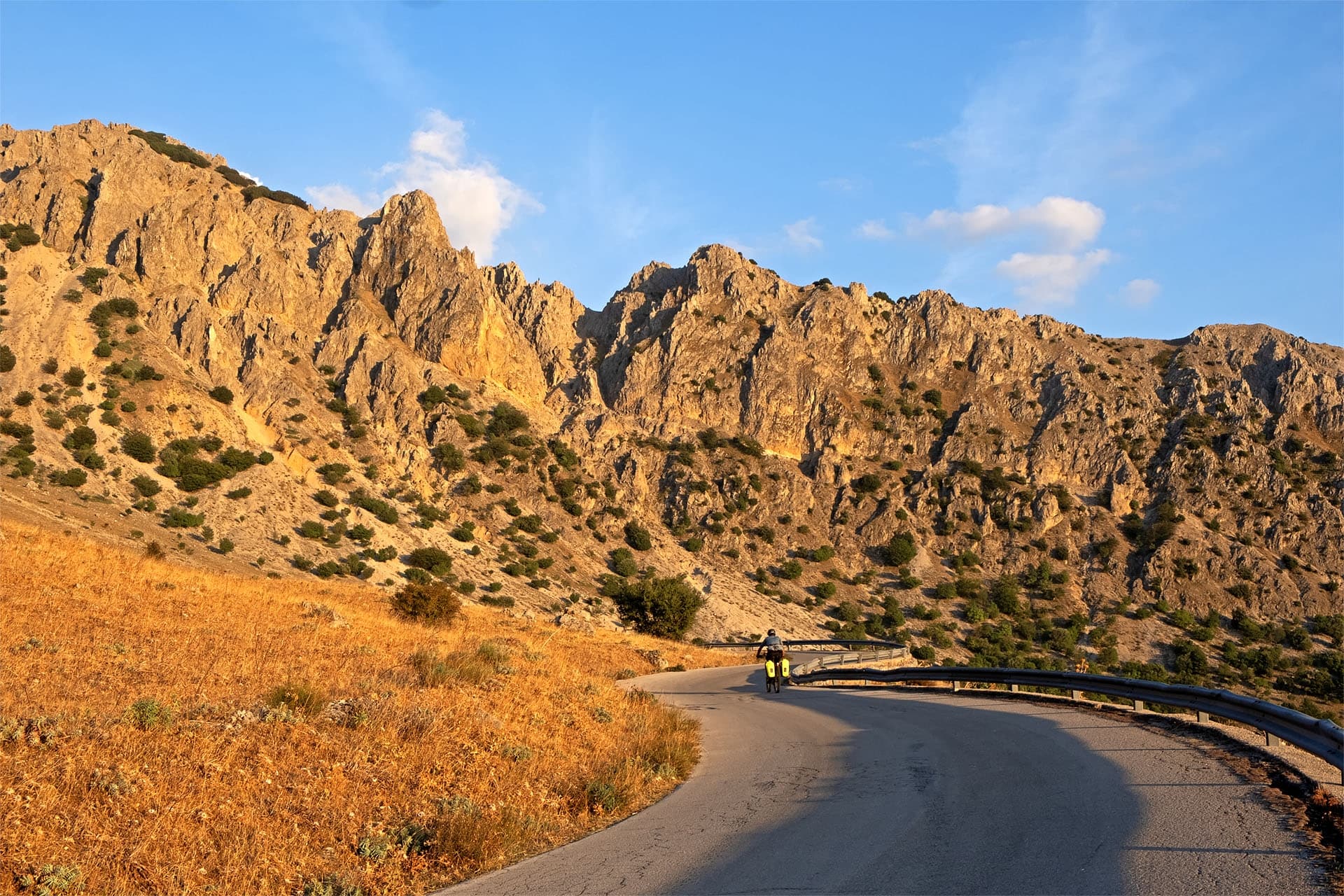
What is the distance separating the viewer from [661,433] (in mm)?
90062

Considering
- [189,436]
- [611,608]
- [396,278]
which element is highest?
[396,278]

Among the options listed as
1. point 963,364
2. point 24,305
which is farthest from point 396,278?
point 963,364

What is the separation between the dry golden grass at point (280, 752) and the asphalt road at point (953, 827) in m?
0.98

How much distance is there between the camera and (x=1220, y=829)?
21.5 ft

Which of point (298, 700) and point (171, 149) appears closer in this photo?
point (298, 700)

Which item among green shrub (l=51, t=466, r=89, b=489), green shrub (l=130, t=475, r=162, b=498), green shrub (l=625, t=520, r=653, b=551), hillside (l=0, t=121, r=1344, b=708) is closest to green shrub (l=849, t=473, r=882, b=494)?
hillside (l=0, t=121, r=1344, b=708)

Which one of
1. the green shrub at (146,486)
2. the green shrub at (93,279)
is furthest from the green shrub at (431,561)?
the green shrub at (93,279)

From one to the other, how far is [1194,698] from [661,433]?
78.8m

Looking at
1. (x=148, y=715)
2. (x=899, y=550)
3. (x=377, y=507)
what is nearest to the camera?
(x=148, y=715)

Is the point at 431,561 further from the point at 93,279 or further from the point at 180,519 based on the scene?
the point at 93,279

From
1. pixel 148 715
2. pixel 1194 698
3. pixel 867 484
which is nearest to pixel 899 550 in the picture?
pixel 867 484

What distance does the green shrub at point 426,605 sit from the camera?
2992 cm

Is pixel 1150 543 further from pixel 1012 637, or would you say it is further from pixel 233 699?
pixel 233 699

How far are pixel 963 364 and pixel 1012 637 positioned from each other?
1741 inches
